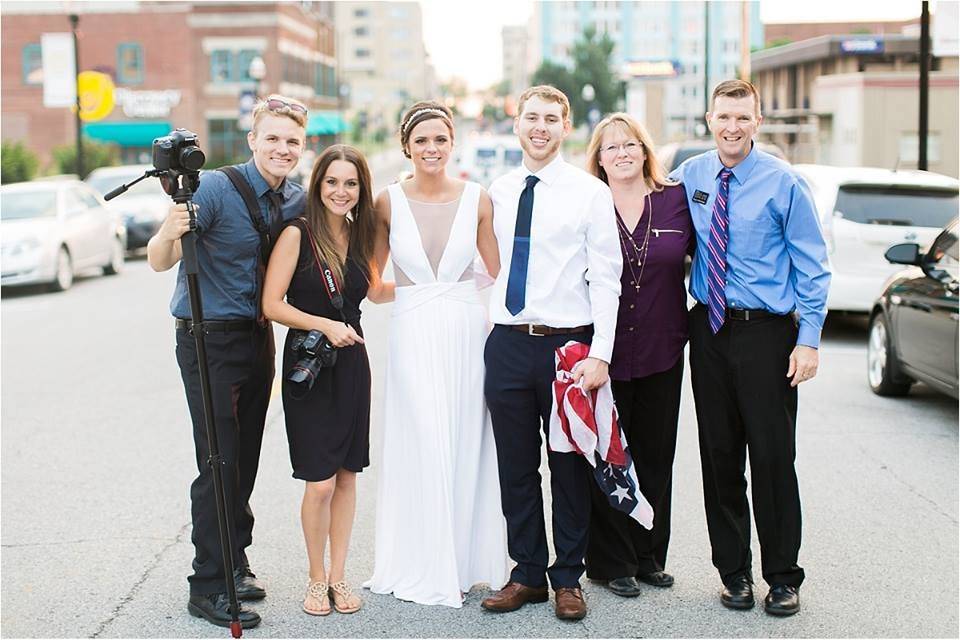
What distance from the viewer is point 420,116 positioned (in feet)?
16.6

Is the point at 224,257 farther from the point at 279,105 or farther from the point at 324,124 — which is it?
the point at 324,124

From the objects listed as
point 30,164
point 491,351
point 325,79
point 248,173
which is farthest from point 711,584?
point 325,79

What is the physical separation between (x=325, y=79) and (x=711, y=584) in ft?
248

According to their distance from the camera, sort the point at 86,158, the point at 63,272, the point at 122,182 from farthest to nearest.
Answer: the point at 86,158 → the point at 122,182 → the point at 63,272

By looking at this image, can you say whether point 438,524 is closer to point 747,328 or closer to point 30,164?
point 747,328

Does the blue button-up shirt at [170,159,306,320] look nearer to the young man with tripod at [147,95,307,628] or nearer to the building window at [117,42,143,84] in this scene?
the young man with tripod at [147,95,307,628]

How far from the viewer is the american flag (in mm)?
4844

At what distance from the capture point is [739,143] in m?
4.96

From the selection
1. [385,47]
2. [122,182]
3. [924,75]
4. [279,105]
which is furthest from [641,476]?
[385,47]

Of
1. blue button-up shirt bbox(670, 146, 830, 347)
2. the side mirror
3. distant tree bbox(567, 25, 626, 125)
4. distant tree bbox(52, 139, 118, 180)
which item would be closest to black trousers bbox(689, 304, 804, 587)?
blue button-up shirt bbox(670, 146, 830, 347)

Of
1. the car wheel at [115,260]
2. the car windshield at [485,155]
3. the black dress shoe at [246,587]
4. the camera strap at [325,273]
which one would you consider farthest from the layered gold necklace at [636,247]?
the car windshield at [485,155]

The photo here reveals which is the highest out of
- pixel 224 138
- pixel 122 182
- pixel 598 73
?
pixel 598 73

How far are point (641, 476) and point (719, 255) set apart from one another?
1046mm

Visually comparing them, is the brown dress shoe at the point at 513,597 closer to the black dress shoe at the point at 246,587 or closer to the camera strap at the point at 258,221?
the black dress shoe at the point at 246,587
